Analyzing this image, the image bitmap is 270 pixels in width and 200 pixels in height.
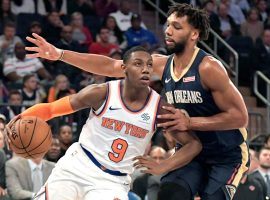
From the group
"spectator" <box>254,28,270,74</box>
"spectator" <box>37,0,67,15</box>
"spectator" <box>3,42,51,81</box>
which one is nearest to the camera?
"spectator" <box>3,42,51,81</box>

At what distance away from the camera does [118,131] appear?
237 inches

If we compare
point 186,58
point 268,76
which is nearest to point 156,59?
point 186,58

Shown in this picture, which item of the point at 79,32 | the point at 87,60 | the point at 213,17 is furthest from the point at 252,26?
the point at 87,60

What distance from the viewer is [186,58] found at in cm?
623

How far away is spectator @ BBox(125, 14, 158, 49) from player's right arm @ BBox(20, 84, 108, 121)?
7024 mm

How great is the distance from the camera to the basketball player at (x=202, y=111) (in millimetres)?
6008

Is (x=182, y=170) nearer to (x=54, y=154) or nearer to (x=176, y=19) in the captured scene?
(x=176, y=19)

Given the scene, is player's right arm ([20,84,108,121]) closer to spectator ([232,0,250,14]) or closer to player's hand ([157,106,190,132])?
player's hand ([157,106,190,132])

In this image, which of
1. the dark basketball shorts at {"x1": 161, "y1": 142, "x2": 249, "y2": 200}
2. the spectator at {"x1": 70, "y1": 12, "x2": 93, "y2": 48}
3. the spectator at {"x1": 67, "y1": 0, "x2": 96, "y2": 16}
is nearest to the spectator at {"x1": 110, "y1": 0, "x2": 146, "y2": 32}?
the spectator at {"x1": 67, "y1": 0, "x2": 96, "y2": 16}

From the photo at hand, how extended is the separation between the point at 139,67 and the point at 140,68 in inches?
0.5

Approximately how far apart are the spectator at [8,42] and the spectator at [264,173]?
13.0 feet

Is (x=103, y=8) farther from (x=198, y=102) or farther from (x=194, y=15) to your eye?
(x=198, y=102)

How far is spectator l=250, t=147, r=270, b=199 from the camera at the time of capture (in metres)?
9.68

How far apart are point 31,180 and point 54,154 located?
2.30ft
